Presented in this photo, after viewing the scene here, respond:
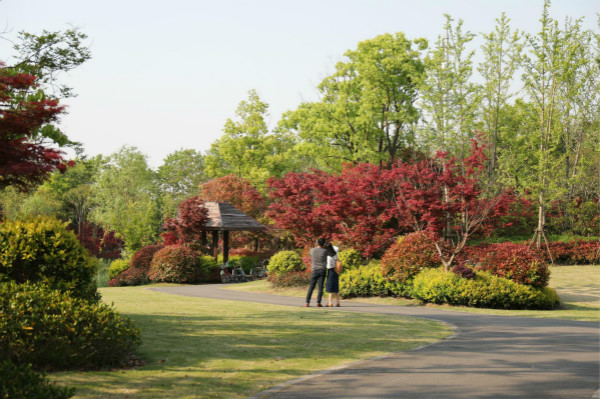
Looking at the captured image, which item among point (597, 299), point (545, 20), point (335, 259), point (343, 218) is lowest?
point (597, 299)

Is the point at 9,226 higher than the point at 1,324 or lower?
higher

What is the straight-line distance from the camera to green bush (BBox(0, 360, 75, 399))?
5.10m

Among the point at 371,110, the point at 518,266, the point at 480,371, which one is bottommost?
the point at 480,371

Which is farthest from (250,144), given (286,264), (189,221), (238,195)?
(286,264)

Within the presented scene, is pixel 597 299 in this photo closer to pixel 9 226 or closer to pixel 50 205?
pixel 9 226

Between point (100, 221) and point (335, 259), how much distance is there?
141ft

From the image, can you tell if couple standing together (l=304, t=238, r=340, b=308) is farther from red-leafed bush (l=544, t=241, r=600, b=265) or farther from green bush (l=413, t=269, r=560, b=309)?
red-leafed bush (l=544, t=241, r=600, b=265)

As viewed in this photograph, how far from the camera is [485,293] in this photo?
16.8 meters

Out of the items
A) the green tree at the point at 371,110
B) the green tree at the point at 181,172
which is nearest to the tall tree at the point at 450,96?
the green tree at the point at 371,110

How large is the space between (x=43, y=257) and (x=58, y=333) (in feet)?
10.1

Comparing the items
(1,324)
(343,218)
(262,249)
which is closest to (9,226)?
(1,324)

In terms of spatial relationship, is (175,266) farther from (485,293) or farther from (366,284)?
(485,293)

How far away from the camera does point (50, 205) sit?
5394 centimetres

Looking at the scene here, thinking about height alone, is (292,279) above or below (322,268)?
below
